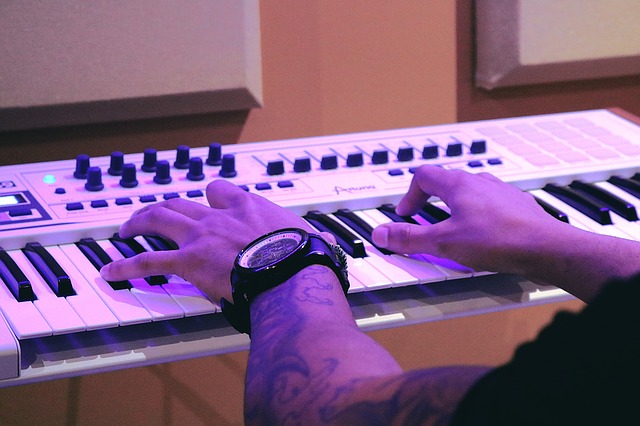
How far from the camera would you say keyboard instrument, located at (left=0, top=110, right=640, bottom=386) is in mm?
917

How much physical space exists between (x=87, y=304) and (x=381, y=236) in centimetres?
36

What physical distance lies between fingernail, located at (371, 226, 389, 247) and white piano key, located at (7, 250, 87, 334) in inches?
14.9

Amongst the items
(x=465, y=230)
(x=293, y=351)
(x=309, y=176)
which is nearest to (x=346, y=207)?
(x=309, y=176)

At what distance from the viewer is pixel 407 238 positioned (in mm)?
1089

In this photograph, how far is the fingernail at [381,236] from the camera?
3.61 ft

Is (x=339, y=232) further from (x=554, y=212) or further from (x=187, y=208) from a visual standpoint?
(x=554, y=212)

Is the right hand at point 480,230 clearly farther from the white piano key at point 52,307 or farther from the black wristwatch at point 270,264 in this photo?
the white piano key at point 52,307

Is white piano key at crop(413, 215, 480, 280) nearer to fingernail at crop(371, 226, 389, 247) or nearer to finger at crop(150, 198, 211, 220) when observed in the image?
fingernail at crop(371, 226, 389, 247)

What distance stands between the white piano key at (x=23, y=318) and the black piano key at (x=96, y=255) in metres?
0.10

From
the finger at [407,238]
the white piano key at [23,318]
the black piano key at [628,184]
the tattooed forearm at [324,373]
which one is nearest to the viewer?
the tattooed forearm at [324,373]

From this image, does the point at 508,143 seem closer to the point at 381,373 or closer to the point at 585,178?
the point at 585,178

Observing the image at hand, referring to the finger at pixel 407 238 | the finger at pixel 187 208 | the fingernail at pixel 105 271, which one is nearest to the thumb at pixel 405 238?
the finger at pixel 407 238

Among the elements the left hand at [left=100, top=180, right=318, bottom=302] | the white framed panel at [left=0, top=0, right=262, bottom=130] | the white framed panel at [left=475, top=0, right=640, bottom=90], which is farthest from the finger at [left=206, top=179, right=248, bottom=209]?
the white framed panel at [left=475, top=0, right=640, bottom=90]

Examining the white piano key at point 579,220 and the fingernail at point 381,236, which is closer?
the fingernail at point 381,236
